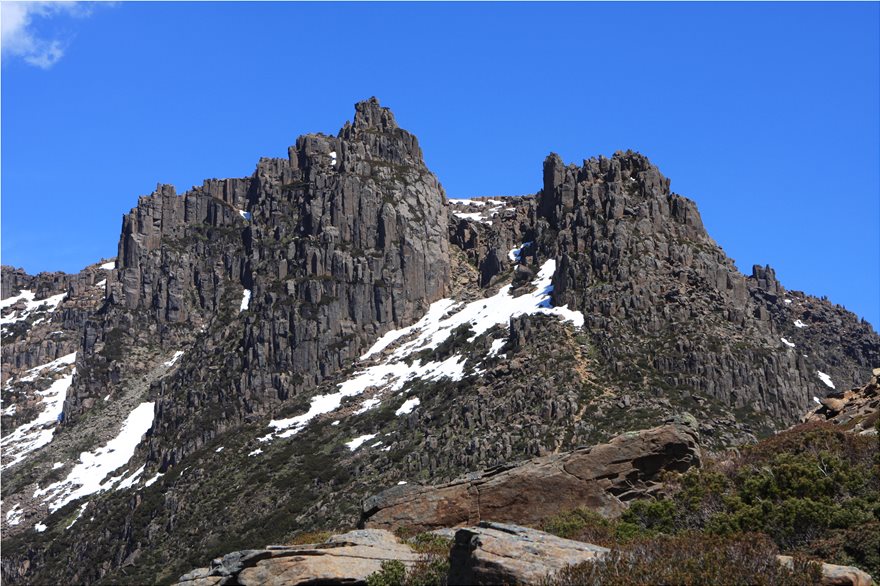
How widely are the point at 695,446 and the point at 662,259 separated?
134m

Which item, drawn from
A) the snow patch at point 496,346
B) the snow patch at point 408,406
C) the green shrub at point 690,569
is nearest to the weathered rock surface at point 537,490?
the green shrub at point 690,569

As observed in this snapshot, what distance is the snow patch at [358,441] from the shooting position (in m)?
173

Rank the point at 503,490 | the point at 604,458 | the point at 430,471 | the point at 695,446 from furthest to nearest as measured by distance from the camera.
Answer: the point at 430,471
the point at 695,446
the point at 604,458
the point at 503,490

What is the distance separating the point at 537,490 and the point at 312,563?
15.8m

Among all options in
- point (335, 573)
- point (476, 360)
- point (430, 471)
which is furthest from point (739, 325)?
point (335, 573)

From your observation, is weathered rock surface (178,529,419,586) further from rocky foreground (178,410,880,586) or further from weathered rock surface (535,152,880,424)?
weathered rock surface (535,152,880,424)

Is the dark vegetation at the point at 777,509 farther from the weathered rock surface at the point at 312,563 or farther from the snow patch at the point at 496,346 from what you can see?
the snow patch at the point at 496,346

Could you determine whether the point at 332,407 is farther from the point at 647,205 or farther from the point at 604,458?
the point at 604,458

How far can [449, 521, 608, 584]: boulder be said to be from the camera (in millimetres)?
29516

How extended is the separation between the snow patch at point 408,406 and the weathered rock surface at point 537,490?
126 metres

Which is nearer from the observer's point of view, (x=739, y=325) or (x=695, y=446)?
(x=695, y=446)

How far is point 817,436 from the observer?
57375 millimetres

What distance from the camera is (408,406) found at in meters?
181

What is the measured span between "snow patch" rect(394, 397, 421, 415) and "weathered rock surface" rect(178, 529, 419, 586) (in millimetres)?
139569
